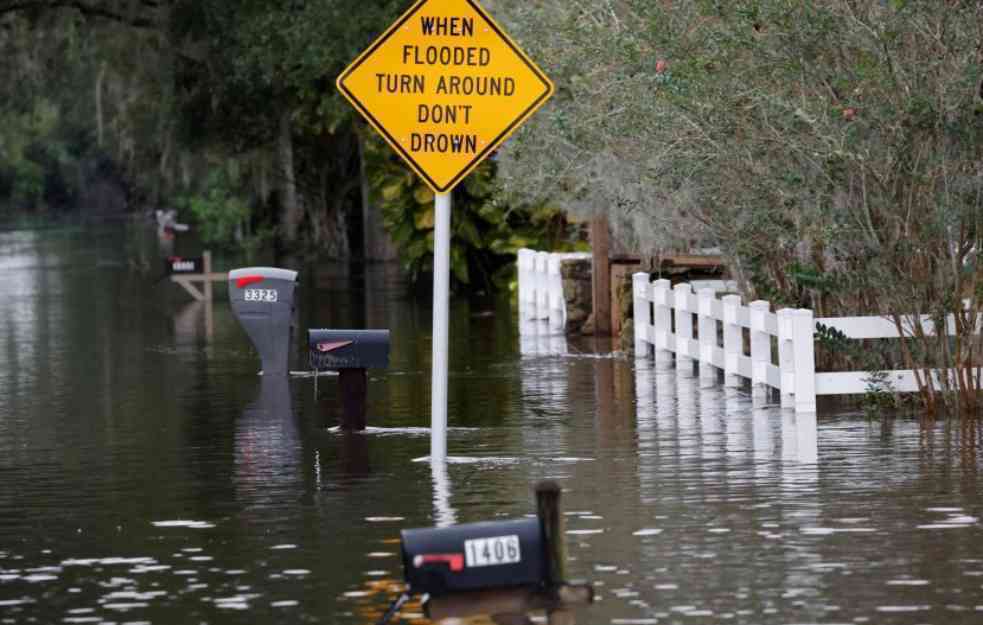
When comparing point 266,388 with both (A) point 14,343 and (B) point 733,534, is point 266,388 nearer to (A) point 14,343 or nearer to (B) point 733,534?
(A) point 14,343

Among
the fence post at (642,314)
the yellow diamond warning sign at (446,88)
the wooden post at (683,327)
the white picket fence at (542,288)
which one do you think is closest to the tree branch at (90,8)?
the white picket fence at (542,288)

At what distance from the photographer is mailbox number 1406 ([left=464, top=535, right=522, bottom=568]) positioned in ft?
31.2

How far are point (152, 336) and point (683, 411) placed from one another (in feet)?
43.1

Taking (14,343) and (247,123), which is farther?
(247,123)

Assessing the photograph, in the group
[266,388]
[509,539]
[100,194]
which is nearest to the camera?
[509,539]

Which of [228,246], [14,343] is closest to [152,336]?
[14,343]

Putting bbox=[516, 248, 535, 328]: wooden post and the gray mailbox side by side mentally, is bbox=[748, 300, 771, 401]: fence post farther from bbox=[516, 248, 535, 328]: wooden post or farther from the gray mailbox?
bbox=[516, 248, 535, 328]: wooden post

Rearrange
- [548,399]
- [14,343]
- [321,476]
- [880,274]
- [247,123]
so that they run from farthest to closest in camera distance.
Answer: [247,123], [14,343], [548,399], [880,274], [321,476]

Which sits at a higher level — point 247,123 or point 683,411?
point 247,123

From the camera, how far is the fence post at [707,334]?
21.7m

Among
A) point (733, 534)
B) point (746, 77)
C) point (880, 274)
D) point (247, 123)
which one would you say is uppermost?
point (247, 123)

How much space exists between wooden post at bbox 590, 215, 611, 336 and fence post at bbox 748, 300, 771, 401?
824 centimetres

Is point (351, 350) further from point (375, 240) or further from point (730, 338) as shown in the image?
point (375, 240)

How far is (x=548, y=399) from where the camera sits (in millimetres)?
20000
